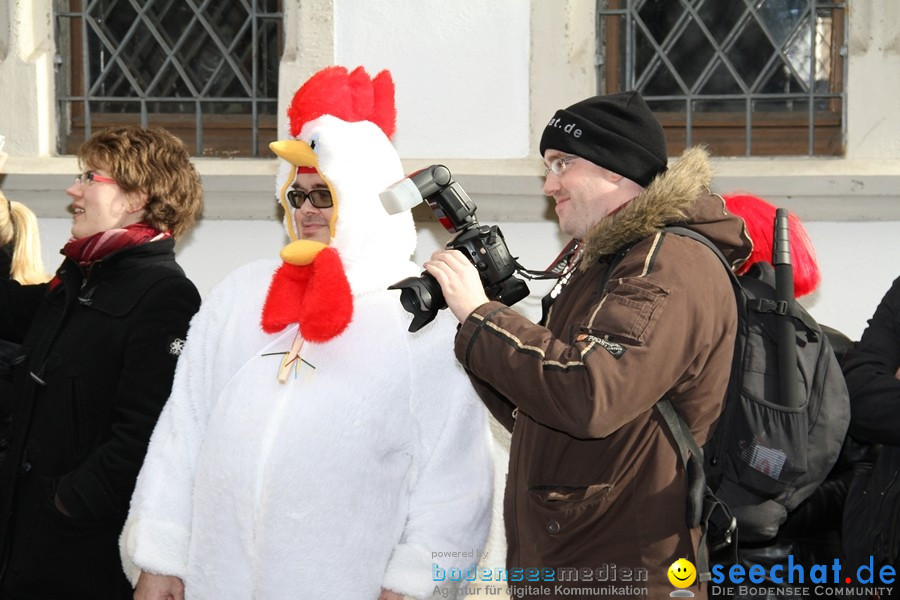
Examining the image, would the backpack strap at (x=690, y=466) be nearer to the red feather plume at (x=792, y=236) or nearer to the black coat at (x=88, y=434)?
the red feather plume at (x=792, y=236)

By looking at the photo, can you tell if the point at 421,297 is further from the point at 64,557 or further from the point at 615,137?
the point at 64,557

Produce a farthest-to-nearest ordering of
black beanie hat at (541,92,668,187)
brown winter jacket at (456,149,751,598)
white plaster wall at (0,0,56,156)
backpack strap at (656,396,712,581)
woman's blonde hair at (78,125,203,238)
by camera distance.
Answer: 1. white plaster wall at (0,0,56,156)
2. woman's blonde hair at (78,125,203,238)
3. black beanie hat at (541,92,668,187)
4. backpack strap at (656,396,712,581)
5. brown winter jacket at (456,149,751,598)

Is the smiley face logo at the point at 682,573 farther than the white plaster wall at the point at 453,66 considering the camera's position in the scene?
No

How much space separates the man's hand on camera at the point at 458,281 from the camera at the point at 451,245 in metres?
0.03

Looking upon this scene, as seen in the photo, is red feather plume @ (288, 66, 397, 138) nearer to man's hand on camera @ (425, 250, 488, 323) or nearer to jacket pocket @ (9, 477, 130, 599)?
man's hand on camera @ (425, 250, 488, 323)

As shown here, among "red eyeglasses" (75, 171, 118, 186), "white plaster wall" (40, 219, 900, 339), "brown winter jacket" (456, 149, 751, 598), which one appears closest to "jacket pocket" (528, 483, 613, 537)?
"brown winter jacket" (456, 149, 751, 598)

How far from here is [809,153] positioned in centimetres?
500

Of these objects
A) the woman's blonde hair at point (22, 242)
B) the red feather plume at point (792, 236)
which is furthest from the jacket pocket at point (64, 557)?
the red feather plume at point (792, 236)

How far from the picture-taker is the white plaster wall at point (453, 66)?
491 centimetres

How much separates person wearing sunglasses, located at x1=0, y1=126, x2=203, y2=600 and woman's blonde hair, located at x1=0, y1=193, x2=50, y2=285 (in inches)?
37.8

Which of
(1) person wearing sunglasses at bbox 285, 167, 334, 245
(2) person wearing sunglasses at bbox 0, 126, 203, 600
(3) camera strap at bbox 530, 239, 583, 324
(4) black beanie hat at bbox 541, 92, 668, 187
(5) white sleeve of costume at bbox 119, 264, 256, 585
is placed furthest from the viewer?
(2) person wearing sunglasses at bbox 0, 126, 203, 600

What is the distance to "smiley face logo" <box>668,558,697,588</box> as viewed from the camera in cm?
236

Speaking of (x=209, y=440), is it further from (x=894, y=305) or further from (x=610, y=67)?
(x=610, y=67)

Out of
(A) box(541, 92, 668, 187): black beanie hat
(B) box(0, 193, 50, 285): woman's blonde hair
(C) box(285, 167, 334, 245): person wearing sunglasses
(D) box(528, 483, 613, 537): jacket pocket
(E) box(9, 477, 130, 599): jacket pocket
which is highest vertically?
(A) box(541, 92, 668, 187): black beanie hat
